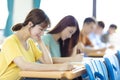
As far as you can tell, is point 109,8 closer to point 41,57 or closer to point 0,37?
point 0,37

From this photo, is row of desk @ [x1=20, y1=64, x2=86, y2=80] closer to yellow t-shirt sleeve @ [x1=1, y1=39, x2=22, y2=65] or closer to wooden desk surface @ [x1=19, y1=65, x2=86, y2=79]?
wooden desk surface @ [x1=19, y1=65, x2=86, y2=79]

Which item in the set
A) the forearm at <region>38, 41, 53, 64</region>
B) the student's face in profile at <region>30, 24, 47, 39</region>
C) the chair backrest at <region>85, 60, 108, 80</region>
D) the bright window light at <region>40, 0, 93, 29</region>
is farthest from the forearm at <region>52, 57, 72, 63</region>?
the bright window light at <region>40, 0, 93, 29</region>

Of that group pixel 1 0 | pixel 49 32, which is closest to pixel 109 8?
pixel 1 0

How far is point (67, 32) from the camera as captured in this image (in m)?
2.96

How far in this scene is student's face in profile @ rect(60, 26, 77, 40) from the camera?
2.93 meters

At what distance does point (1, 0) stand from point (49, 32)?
2613 mm

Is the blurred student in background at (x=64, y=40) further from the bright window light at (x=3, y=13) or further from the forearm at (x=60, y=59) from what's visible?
the bright window light at (x=3, y=13)

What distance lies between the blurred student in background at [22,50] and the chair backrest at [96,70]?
219 mm

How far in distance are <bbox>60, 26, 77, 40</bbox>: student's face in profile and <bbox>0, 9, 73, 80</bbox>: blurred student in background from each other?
57 cm

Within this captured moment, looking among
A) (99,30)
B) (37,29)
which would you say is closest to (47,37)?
(37,29)

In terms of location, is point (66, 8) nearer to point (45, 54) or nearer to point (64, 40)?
point (64, 40)

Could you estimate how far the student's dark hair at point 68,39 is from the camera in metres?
2.91

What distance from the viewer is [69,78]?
2008mm

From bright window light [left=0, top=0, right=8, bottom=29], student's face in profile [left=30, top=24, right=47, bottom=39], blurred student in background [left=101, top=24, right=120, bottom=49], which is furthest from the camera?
blurred student in background [left=101, top=24, right=120, bottom=49]
